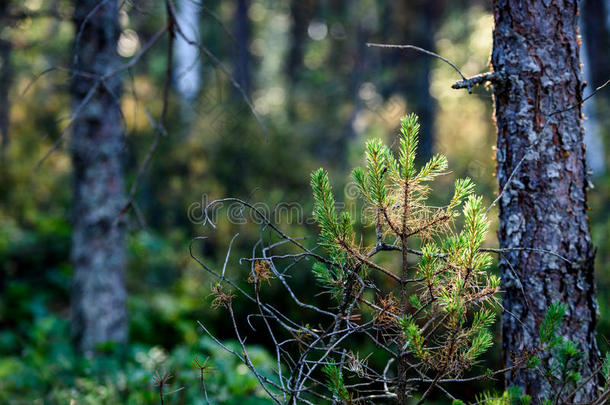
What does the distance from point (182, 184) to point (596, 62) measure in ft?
42.8

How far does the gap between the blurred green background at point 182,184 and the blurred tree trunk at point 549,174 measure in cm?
51

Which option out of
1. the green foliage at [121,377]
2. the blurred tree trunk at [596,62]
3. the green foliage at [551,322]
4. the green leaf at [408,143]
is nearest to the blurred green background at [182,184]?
the green foliage at [121,377]

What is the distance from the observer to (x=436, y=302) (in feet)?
4.51

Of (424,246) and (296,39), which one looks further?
(296,39)

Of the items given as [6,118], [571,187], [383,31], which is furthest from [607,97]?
[6,118]

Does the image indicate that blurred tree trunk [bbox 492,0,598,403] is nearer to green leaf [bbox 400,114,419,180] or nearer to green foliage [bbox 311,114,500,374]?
green foliage [bbox 311,114,500,374]

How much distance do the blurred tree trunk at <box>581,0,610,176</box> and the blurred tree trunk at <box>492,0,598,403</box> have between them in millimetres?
8032

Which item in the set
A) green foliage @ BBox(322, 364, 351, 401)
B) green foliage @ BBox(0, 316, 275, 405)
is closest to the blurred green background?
green foliage @ BBox(0, 316, 275, 405)

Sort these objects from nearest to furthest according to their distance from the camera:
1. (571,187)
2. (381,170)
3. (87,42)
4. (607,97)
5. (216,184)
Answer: (381,170) → (571,187) → (87,42) → (216,184) → (607,97)

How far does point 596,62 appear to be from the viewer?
13.6 meters

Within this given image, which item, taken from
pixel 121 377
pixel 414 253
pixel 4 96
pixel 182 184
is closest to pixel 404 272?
pixel 414 253

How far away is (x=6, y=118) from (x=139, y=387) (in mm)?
11453

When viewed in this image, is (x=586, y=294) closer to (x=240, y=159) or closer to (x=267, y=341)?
(x=267, y=341)

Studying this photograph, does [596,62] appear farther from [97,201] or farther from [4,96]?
[4,96]
